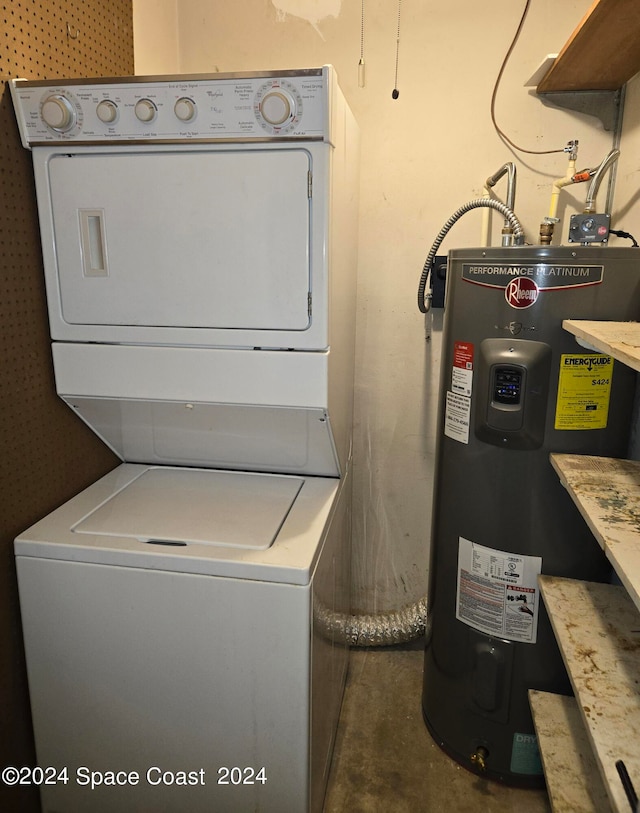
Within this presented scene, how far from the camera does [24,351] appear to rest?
50.5 inches

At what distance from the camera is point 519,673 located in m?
1.51

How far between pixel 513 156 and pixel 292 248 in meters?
0.97

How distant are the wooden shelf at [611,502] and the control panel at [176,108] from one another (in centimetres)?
89

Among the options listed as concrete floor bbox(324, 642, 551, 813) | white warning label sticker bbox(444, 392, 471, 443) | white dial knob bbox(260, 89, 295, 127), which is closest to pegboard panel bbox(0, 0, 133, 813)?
white dial knob bbox(260, 89, 295, 127)

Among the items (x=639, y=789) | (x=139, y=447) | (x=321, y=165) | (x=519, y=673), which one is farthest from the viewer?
(x=139, y=447)

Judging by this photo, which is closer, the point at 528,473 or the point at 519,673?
the point at 528,473

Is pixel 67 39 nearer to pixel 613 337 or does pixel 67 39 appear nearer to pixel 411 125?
pixel 411 125

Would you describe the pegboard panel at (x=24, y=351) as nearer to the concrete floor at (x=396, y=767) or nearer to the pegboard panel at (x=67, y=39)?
the pegboard panel at (x=67, y=39)

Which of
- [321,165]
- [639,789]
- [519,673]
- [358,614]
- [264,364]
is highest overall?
[321,165]

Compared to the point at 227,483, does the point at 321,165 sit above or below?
above

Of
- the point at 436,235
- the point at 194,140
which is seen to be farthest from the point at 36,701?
the point at 436,235

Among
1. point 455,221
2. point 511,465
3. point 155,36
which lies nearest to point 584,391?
point 511,465

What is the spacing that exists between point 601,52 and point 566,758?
66.6 inches

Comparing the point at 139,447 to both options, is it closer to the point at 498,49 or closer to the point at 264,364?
the point at 264,364
